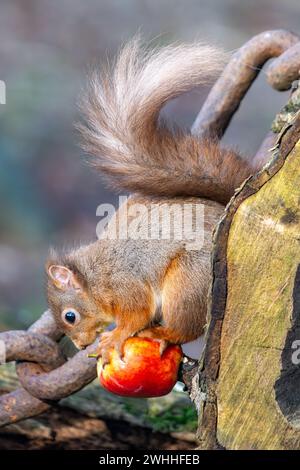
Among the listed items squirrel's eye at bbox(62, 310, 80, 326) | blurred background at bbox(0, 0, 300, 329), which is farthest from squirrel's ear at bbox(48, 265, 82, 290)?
blurred background at bbox(0, 0, 300, 329)

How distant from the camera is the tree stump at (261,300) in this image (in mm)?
1127

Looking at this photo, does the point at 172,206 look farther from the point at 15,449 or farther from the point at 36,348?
the point at 15,449

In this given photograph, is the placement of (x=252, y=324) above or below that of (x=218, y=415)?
above

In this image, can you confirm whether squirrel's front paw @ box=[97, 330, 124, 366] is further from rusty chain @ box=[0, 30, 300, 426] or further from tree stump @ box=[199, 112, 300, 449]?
tree stump @ box=[199, 112, 300, 449]

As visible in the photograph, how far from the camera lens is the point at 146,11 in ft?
14.1

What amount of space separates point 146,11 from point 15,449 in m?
2.94

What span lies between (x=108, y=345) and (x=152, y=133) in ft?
1.22

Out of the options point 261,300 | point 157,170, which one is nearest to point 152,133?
point 157,170

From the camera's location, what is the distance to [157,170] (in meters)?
1.50

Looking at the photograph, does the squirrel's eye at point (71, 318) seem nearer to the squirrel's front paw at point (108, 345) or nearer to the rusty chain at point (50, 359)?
the rusty chain at point (50, 359)

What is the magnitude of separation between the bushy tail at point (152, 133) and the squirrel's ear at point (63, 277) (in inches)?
10.4

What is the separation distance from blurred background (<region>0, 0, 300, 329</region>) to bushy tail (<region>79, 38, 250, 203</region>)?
205 cm

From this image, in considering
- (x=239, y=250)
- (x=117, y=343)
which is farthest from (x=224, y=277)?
(x=117, y=343)

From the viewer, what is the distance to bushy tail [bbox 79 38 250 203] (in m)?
1.49
